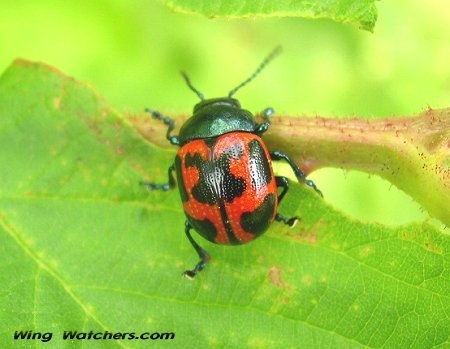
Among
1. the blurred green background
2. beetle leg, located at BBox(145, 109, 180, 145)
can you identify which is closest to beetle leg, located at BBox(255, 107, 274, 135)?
beetle leg, located at BBox(145, 109, 180, 145)

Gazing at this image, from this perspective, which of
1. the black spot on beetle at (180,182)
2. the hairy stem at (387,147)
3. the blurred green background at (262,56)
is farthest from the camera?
the blurred green background at (262,56)

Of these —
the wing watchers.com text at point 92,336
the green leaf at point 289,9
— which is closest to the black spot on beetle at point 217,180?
the wing watchers.com text at point 92,336

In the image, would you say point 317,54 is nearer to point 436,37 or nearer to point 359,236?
point 436,37

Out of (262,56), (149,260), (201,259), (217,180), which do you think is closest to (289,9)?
(217,180)

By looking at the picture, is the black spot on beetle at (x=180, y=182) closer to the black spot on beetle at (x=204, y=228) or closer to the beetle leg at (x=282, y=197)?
the black spot on beetle at (x=204, y=228)

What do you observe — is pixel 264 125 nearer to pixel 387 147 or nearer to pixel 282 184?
pixel 282 184

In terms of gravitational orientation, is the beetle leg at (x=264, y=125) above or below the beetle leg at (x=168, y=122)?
above
